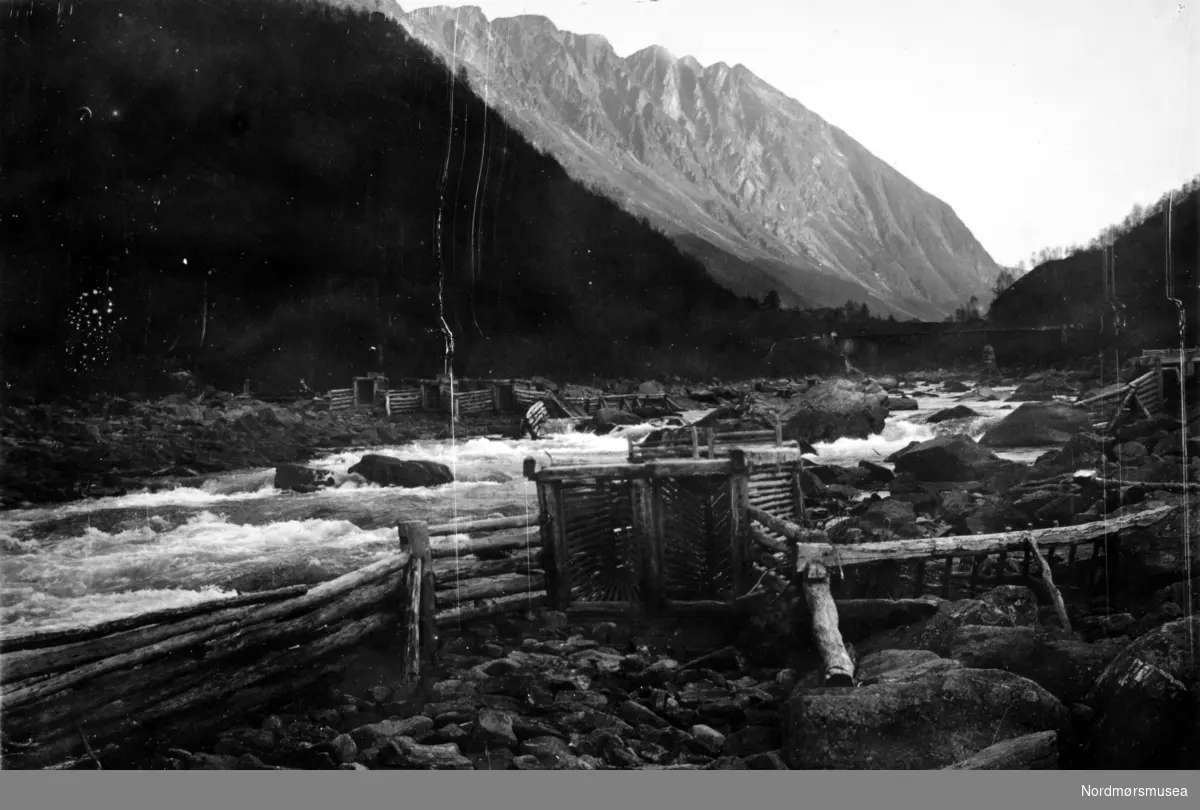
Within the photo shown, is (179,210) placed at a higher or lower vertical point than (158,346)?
higher

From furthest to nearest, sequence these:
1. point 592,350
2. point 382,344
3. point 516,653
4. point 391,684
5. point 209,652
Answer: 1. point 592,350
2. point 382,344
3. point 516,653
4. point 391,684
5. point 209,652

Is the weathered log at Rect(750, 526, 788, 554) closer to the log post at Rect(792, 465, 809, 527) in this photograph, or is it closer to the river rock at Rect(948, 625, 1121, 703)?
the log post at Rect(792, 465, 809, 527)

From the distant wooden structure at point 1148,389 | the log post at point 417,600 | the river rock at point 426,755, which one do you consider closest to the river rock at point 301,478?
the log post at point 417,600

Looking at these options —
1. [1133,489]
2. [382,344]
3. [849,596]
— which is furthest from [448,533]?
[1133,489]

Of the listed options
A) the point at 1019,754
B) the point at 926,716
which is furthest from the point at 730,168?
the point at 1019,754

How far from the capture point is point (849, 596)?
11.8 feet

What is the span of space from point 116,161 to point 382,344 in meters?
1.50

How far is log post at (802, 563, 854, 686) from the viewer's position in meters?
2.83

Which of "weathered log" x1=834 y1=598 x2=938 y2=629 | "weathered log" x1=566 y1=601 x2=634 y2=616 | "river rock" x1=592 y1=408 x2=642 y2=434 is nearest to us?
"weathered log" x1=834 y1=598 x2=938 y2=629

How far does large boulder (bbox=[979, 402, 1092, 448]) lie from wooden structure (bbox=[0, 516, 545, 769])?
110 inches

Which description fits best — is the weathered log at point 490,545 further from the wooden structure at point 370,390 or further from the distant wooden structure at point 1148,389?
→ the distant wooden structure at point 1148,389

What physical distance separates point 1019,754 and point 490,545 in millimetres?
2335

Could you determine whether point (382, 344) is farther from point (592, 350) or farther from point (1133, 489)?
point (1133, 489)

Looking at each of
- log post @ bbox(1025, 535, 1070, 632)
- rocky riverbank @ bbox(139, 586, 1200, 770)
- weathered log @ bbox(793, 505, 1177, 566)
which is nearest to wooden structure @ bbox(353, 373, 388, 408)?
rocky riverbank @ bbox(139, 586, 1200, 770)
